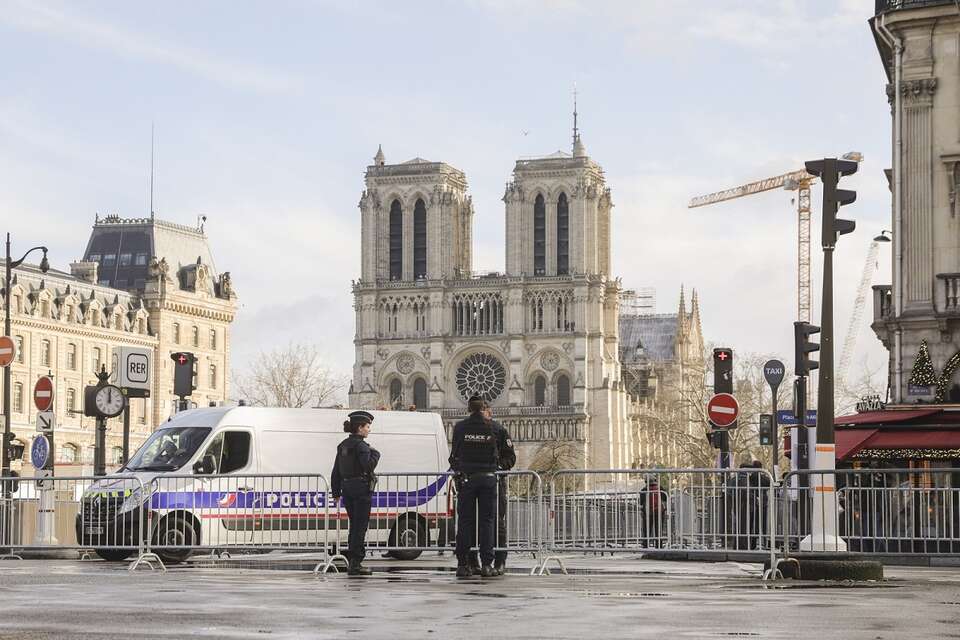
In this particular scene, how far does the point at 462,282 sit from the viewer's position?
513ft

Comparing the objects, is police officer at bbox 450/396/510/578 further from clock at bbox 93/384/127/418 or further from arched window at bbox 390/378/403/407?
arched window at bbox 390/378/403/407

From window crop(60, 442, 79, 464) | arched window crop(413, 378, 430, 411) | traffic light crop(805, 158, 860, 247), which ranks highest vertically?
arched window crop(413, 378, 430, 411)

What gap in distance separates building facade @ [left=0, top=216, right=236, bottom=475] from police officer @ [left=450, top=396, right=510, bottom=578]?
8373cm

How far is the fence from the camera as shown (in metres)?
20.8

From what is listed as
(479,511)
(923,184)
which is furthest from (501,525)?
(923,184)

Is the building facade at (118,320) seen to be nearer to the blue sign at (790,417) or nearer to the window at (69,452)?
the window at (69,452)

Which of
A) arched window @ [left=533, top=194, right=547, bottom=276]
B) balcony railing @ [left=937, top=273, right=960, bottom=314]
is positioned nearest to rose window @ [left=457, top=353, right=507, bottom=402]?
arched window @ [left=533, top=194, right=547, bottom=276]

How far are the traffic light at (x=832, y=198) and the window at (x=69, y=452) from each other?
309 feet

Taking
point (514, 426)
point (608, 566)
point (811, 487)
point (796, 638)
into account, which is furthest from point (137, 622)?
point (514, 426)

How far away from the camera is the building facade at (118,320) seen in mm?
112250

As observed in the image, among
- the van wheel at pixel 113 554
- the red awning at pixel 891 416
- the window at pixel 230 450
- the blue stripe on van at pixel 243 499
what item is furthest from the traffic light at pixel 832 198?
the red awning at pixel 891 416

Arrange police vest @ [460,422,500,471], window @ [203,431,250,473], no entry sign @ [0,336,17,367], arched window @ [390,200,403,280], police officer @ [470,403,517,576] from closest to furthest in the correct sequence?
police vest @ [460,422,500,471]
police officer @ [470,403,517,576]
window @ [203,431,250,473]
no entry sign @ [0,336,17,367]
arched window @ [390,200,403,280]

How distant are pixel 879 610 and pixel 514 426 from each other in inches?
5431

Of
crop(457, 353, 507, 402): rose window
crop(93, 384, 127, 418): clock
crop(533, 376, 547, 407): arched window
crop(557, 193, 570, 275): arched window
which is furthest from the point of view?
crop(457, 353, 507, 402): rose window
